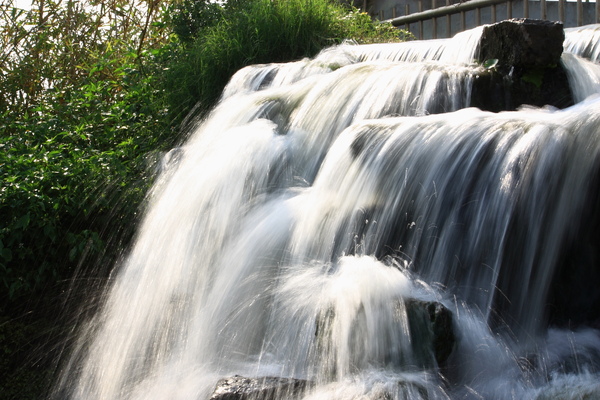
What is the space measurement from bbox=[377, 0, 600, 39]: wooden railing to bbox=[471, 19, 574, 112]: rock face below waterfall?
9.89 ft

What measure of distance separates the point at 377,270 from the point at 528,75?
211 centimetres

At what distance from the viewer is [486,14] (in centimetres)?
884

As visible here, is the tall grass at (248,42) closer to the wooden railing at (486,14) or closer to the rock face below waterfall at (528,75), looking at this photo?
the wooden railing at (486,14)

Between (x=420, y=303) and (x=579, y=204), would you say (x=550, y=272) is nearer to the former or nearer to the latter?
(x=579, y=204)

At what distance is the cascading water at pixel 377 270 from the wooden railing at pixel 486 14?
3799 mm

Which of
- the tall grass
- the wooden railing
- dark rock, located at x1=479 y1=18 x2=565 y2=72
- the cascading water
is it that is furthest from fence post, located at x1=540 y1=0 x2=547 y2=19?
the cascading water

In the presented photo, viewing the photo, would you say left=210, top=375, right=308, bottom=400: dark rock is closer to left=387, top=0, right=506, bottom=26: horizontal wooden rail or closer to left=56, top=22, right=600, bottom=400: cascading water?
left=56, top=22, right=600, bottom=400: cascading water

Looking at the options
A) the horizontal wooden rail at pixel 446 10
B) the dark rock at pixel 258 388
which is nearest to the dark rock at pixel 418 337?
the dark rock at pixel 258 388

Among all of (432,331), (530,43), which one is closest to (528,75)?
(530,43)

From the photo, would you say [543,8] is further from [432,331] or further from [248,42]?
[432,331]

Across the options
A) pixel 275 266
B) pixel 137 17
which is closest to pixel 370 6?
pixel 137 17

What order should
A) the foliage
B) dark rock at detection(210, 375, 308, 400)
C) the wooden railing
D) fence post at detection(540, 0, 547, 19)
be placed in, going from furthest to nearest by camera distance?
1. the wooden railing
2. fence post at detection(540, 0, 547, 19)
3. the foliage
4. dark rock at detection(210, 375, 308, 400)

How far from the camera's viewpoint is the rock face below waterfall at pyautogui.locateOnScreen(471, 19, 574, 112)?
14.2 feet

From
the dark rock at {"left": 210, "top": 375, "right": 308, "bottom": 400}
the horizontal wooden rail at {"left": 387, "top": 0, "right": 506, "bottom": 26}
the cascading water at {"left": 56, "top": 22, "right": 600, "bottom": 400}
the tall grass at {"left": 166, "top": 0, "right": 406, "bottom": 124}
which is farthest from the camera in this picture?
the horizontal wooden rail at {"left": 387, "top": 0, "right": 506, "bottom": 26}
